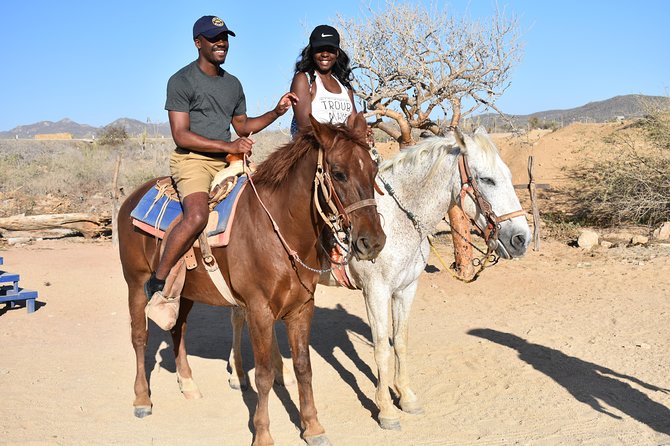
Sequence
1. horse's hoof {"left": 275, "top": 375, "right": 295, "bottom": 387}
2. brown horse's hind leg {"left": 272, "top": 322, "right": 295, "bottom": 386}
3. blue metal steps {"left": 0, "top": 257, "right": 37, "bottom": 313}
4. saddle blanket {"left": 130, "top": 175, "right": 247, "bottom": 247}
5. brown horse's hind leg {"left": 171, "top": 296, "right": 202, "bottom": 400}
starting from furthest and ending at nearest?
1. blue metal steps {"left": 0, "top": 257, "right": 37, "bottom": 313}
2. horse's hoof {"left": 275, "top": 375, "right": 295, "bottom": 387}
3. brown horse's hind leg {"left": 272, "top": 322, "right": 295, "bottom": 386}
4. brown horse's hind leg {"left": 171, "top": 296, "right": 202, "bottom": 400}
5. saddle blanket {"left": 130, "top": 175, "right": 247, "bottom": 247}

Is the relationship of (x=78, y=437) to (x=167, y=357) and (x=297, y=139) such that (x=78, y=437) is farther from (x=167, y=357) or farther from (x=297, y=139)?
(x=297, y=139)

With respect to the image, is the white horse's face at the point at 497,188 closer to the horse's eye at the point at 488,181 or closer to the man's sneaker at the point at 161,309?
the horse's eye at the point at 488,181

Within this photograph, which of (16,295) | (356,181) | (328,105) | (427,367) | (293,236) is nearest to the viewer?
(356,181)

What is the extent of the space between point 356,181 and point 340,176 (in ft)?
→ 0.35

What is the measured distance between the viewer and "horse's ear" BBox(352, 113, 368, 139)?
12.2 ft

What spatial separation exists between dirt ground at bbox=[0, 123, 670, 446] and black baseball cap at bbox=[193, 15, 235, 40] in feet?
9.98

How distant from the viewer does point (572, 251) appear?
1209cm

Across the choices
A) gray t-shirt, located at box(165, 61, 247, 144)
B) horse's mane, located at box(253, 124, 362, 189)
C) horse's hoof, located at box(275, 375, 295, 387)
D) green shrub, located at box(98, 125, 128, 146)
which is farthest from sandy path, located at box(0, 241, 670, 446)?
green shrub, located at box(98, 125, 128, 146)

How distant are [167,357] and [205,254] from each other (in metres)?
3.02

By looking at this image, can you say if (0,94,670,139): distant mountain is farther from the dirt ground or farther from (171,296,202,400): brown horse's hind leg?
(171,296,202,400): brown horse's hind leg

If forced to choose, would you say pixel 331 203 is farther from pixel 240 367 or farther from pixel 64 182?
pixel 64 182


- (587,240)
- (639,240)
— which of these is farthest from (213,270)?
(639,240)

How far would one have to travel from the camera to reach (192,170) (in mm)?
4523

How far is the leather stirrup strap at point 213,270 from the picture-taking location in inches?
166
